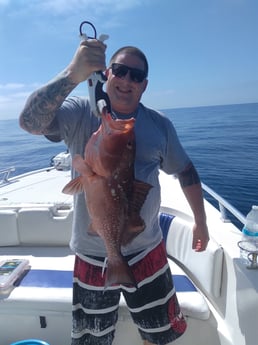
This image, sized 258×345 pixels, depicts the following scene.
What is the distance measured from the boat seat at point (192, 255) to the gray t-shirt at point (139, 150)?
76 cm

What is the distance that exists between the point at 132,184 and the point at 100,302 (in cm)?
96

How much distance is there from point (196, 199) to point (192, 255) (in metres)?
1.10

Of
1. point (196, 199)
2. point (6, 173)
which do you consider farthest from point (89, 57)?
point (6, 173)

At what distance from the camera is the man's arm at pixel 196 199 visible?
2.13 meters

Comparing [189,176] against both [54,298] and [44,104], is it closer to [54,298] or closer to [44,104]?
[44,104]

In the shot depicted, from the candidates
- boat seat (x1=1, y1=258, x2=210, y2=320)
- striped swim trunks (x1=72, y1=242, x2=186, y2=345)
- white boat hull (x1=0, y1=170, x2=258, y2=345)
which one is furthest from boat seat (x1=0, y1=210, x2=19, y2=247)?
striped swim trunks (x1=72, y1=242, x2=186, y2=345)

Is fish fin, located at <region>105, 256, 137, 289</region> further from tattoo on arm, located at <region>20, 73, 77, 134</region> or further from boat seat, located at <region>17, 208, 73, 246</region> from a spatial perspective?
boat seat, located at <region>17, 208, 73, 246</region>

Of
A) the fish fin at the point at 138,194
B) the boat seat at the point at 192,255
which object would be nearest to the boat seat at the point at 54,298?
the boat seat at the point at 192,255

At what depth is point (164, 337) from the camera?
79.0 inches

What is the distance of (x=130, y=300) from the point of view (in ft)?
6.41

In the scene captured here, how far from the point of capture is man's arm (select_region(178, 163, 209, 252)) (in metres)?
2.13

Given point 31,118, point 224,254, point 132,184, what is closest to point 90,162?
point 132,184

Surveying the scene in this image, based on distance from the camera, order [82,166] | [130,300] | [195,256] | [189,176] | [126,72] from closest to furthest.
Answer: [82,166], [126,72], [130,300], [189,176], [195,256]

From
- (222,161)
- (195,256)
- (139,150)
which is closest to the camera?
(139,150)
